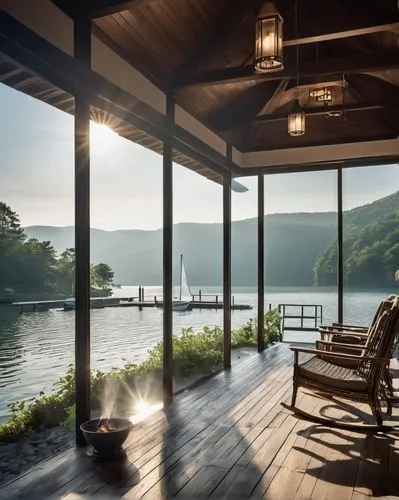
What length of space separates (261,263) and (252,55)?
3409mm

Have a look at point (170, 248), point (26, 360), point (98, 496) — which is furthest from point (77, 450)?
point (26, 360)

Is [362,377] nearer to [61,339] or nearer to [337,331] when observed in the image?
[337,331]

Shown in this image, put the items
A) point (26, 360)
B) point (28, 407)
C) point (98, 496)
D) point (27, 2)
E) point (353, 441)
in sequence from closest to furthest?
1. point (98, 496)
2. point (27, 2)
3. point (353, 441)
4. point (28, 407)
5. point (26, 360)

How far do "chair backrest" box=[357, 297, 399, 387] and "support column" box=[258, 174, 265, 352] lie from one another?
356 centimetres

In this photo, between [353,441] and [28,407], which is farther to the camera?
[28,407]

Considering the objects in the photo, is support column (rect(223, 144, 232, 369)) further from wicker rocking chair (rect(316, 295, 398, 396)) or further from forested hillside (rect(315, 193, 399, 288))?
forested hillside (rect(315, 193, 399, 288))

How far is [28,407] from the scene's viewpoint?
4965mm

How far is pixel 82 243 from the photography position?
349 cm

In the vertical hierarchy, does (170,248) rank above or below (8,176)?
below

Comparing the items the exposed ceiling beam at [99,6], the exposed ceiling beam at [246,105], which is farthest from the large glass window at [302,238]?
the exposed ceiling beam at [99,6]

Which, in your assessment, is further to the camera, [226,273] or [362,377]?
[226,273]

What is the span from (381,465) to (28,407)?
3457 millimetres

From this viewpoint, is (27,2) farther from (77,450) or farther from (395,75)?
(395,75)

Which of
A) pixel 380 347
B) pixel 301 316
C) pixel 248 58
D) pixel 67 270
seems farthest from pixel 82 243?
pixel 301 316
